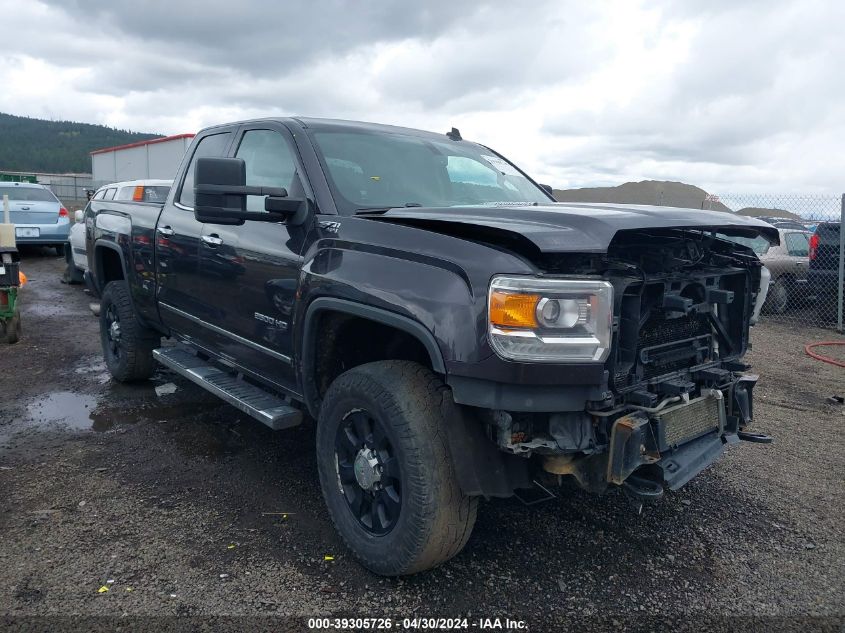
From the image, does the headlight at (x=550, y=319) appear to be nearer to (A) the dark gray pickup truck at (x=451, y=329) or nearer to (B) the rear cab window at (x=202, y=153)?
(A) the dark gray pickup truck at (x=451, y=329)

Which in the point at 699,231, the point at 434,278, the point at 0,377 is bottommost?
the point at 0,377

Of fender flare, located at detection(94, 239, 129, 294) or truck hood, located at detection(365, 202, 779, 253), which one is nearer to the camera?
truck hood, located at detection(365, 202, 779, 253)

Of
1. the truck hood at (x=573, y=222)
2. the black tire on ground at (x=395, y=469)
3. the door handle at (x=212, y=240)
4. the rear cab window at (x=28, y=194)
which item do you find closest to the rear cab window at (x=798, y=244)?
the truck hood at (x=573, y=222)

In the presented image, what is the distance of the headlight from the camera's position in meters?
2.48

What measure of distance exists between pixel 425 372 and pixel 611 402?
0.76 m

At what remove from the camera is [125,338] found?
227 inches

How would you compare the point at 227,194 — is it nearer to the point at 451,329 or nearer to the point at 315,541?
the point at 451,329

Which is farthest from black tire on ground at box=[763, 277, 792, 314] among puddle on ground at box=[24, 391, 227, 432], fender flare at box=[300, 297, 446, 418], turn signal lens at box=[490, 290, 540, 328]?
turn signal lens at box=[490, 290, 540, 328]

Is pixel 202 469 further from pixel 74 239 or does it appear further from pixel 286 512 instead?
pixel 74 239

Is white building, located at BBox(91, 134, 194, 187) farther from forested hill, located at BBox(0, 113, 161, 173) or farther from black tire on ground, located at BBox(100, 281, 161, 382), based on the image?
forested hill, located at BBox(0, 113, 161, 173)

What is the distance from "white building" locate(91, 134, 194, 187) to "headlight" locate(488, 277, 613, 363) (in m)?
17.2

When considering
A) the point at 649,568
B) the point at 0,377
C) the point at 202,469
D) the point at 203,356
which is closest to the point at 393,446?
the point at 649,568

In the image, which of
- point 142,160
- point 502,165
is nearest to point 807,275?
point 502,165

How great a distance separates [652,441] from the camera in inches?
108
